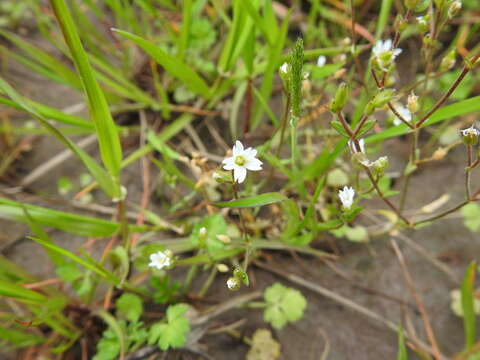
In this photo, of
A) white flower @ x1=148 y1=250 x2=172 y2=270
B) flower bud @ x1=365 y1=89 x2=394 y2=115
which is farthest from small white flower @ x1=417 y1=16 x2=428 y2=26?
white flower @ x1=148 y1=250 x2=172 y2=270

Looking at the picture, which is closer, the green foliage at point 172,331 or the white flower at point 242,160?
the white flower at point 242,160

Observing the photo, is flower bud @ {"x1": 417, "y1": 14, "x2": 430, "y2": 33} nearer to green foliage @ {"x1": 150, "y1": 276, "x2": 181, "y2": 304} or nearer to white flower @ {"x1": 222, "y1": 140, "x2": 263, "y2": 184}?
white flower @ {"x1": 222, "y1": 140, "x2": 263, "y2": 184}

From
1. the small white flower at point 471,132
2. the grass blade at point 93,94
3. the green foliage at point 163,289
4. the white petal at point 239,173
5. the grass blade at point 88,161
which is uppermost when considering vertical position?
the grass blade at point 93,94

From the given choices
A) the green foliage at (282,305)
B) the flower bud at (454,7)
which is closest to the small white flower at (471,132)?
the flower bud at (454,7)

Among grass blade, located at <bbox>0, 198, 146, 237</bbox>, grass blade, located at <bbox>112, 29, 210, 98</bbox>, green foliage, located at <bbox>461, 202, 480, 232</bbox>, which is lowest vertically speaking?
grass blade, located at <bbox>0, 198, 146, 237</bbox>

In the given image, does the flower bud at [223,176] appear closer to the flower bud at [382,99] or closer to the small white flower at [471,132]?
the flower bud at [382,99]

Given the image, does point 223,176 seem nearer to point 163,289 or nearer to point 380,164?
point 380,164
